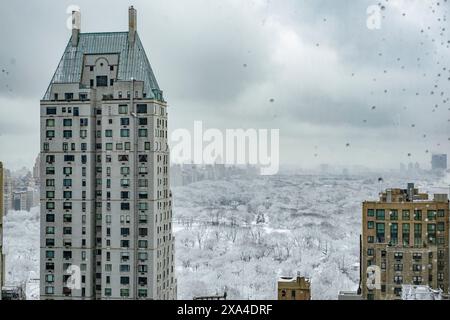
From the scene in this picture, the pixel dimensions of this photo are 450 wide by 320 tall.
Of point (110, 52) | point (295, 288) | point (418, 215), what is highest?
point (110, 52)

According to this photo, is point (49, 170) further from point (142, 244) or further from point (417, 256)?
point (417, 256)

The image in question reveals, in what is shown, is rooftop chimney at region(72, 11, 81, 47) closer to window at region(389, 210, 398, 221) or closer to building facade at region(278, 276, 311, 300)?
building facade at region(278, 276, 311, 300)

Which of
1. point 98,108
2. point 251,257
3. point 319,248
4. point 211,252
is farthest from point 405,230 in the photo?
point 98,108

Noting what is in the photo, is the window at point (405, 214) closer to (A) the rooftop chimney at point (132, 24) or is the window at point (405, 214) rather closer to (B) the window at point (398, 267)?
(B) the window at point (398, 267)

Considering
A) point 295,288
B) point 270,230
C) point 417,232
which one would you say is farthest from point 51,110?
point 417,232

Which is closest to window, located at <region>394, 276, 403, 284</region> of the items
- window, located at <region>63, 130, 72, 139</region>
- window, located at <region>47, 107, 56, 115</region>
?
window, located at <region>63, 130, 72, 139</region>

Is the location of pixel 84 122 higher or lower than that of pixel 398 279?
higher

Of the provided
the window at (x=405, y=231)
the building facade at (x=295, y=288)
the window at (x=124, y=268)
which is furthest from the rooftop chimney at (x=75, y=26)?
the window at (x=405, y=231)
